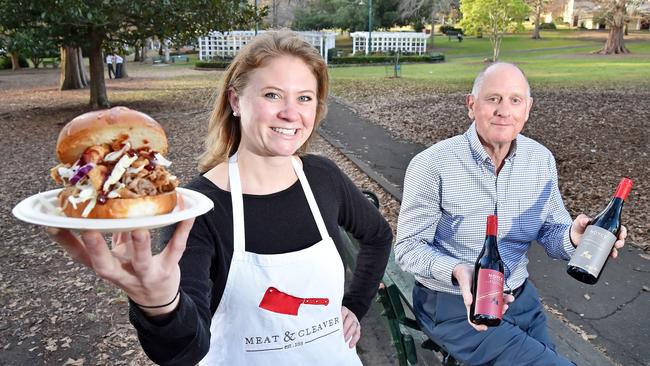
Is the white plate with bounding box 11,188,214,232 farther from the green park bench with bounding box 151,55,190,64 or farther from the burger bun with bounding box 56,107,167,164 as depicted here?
the green park bench with bounding box 151,55,190,64

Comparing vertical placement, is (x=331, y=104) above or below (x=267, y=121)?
below

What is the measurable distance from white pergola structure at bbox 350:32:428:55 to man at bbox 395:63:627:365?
154 ft

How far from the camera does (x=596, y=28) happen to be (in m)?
74.3

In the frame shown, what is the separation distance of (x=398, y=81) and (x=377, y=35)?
24024 mm

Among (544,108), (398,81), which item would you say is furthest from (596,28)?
(544,108)

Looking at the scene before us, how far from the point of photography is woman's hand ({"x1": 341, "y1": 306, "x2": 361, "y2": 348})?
8.19 feet

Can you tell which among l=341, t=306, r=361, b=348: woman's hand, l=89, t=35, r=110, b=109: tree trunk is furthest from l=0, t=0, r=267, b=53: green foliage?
l=341, t=306, r=361, b=348: woman's hand

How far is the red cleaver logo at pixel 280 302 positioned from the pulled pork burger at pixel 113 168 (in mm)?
623

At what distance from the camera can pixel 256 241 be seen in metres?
2.20

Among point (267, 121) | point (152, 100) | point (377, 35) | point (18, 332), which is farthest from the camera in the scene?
point (377, 35)

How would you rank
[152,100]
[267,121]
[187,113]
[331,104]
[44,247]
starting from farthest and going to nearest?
[152,100]
[331,104]
[187,113]
[44,247]
[267,121]

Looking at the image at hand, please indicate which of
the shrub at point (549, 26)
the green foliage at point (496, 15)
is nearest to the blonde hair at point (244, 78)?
the green foliage at point (496, 15)

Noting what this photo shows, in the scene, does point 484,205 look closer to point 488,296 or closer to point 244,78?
Result: point 488,296

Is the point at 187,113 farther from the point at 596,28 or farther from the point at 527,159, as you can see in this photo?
the point at 596,28
